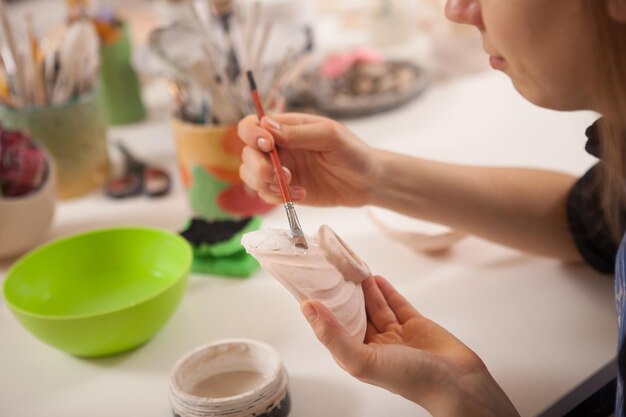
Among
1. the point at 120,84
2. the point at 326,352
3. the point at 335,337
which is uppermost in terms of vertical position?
the point at 120,84

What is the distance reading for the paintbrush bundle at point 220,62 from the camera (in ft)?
3.06

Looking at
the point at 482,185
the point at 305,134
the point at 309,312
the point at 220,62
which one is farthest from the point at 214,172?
the point at 309,312

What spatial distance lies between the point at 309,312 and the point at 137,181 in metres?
0.64

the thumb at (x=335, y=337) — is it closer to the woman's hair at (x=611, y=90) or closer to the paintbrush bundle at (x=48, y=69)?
the woman's hair at (x=611, y=90)

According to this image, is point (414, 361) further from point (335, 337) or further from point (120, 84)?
point (120, 84)

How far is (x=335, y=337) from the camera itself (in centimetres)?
53

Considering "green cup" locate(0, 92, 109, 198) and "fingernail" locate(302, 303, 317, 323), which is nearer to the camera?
"fingernail" locate(302, 303, 317, 323)

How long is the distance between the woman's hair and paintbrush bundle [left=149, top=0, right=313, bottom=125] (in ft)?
1.43

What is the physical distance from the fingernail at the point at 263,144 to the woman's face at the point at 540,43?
0.21 metres

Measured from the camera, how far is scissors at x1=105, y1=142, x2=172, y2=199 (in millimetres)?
1071

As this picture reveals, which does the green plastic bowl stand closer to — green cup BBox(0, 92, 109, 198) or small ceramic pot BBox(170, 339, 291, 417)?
small ceramic pot BBox(170, 339, 291, 417)

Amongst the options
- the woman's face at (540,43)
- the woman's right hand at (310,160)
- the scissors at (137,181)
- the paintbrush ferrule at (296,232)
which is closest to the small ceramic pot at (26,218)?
the scissors at (137,181)


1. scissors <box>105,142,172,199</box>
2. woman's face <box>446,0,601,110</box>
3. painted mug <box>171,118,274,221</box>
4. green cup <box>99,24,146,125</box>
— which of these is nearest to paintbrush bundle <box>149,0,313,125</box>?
painted mug <box>171,118,274,221</box>

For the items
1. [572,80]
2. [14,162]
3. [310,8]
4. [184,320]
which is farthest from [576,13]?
[310,8]
